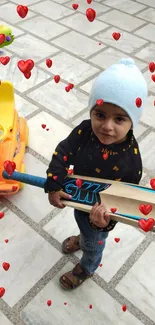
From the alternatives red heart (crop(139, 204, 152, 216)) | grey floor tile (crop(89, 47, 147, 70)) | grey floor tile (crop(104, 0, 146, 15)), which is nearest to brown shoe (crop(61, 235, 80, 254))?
red heart (crop(139, 204, 152, 216))

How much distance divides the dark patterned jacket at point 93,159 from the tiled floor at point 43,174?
446 millimetres

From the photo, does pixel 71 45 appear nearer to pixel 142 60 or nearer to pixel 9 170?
pixel 142 60

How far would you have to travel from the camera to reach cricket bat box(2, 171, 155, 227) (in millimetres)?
812

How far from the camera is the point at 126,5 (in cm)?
283

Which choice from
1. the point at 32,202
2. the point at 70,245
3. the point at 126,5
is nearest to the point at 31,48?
the point at 126,5

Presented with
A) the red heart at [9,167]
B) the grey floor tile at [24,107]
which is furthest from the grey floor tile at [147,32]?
the red heart at [9,167]

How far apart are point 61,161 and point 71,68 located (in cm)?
139

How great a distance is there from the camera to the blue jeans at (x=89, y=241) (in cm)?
96

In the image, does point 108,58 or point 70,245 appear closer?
point 70,245

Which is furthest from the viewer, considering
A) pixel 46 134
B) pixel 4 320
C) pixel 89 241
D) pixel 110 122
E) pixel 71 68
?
pixel 71 68

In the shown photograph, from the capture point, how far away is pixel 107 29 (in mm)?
2520

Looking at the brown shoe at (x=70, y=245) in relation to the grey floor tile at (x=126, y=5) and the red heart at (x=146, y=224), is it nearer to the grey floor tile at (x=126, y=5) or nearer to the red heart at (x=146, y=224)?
the red heart at (x=146, y=224)

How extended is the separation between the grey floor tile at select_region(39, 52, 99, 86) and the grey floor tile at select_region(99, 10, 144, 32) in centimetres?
61

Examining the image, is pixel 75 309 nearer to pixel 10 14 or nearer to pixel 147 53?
pixel 147 53
